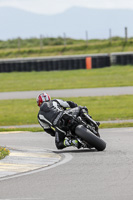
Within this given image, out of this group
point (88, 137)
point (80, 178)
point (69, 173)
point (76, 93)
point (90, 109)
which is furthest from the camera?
point (76, 93)

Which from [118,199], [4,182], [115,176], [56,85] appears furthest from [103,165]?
[56,85]

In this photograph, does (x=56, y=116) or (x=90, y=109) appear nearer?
(x=56, y=116)

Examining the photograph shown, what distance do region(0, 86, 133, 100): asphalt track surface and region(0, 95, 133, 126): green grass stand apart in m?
1.17

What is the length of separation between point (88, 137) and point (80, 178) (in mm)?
2663

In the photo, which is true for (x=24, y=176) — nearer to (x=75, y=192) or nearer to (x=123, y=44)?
(x=75, y=192)

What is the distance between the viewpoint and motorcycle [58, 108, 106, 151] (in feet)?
38.3

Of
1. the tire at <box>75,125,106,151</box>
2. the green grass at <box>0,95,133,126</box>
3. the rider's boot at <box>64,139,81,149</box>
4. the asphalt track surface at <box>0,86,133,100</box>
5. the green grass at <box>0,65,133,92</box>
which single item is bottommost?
the green grass at <box>0,65,133,92</box>

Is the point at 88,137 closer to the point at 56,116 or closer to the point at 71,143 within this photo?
the point at 71,143

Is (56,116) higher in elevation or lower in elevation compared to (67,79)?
higher

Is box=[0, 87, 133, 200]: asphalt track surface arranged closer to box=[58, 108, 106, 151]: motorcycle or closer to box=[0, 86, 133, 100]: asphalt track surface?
box=[58, 108, 106, 151]: motorcycle

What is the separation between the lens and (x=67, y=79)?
116ft

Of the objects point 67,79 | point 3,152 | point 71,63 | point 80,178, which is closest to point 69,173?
point 80,178

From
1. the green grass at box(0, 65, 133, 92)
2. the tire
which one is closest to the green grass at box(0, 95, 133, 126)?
the green grass at box(0, 65, 133, 92)

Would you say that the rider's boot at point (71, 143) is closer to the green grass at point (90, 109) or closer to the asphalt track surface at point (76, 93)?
the green grass at point (90, 109)
